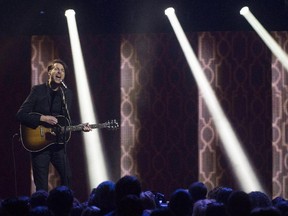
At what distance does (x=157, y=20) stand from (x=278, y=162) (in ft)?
8.72

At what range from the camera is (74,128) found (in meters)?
6.42

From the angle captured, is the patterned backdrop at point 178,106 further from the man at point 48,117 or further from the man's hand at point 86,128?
the man at point 48,117

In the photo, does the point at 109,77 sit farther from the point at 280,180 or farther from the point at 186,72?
the point at 280,180

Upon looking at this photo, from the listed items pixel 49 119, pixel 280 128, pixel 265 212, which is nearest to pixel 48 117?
pixel 49 119

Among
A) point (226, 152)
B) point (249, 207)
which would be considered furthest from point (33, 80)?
point (249, 207)

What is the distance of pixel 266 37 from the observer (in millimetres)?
8148

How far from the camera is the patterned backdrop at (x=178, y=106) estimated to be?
8.11 meters

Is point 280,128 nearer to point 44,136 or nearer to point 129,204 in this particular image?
point 44,136

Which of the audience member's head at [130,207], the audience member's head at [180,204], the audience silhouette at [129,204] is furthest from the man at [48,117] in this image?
the audience member's head at [130,207]

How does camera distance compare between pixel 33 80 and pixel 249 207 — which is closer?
pixel 249 207

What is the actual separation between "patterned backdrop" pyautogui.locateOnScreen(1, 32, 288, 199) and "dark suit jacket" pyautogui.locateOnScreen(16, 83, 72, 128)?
1.86 m

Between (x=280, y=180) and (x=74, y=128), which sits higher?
(x=74, y=128)

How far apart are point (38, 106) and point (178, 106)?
8.26ft

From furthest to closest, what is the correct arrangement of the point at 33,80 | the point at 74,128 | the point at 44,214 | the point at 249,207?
1. the point at 33,80
2. the point at 74,128
3. the point at 249,207
4. the point at 44,214
